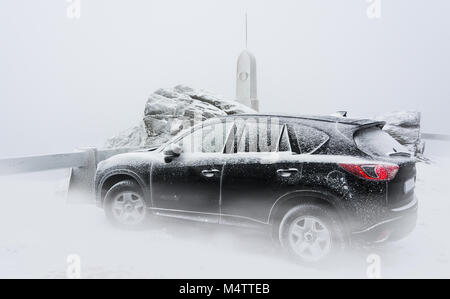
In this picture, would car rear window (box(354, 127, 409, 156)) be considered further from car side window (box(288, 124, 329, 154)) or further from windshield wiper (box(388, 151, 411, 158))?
car side window (box(288, 124, 329, 154))

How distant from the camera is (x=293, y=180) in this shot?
15.4 ft

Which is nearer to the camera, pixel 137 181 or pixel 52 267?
pixel 52 267

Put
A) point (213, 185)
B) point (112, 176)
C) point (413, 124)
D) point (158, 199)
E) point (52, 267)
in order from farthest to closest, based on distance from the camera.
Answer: point (413, 124), point (112, 176), point (158, 199), point (213, 185), point (52, 267)

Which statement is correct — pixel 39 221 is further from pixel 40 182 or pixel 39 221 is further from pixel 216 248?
pixel 40 182

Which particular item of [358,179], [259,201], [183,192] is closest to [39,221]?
[183,192]

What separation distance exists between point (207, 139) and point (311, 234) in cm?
194

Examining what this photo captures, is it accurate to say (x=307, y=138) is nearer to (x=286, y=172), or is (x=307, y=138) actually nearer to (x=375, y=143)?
(x=286, y=172)

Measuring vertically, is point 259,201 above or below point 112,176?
below

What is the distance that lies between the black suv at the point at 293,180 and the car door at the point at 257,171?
0.04 ft

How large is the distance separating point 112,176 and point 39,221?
1.64m

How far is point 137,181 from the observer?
604 centimetres

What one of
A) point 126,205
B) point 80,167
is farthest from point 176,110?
point 126,205

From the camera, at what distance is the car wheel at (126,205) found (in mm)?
6113

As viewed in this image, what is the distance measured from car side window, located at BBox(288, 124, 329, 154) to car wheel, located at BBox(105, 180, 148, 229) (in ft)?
8.20
